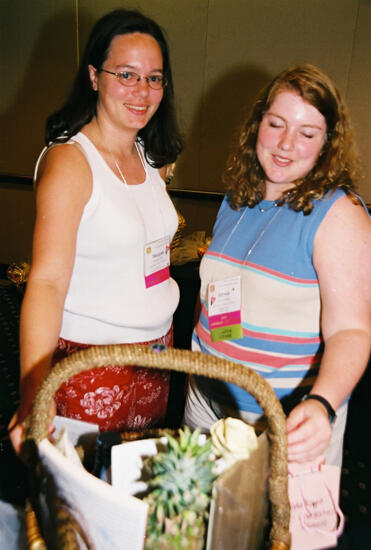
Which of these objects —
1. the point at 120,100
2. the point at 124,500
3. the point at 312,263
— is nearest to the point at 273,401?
the point at 124,500

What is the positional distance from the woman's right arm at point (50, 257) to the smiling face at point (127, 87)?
0.26 meters

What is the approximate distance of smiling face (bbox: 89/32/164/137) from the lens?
4.60 feet

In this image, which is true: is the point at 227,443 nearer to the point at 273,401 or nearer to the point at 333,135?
the point at 273,401

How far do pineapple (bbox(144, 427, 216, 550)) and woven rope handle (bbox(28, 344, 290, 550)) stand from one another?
134mm

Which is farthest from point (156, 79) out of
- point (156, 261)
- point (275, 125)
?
point (156, 261)

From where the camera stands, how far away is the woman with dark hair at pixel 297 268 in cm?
106

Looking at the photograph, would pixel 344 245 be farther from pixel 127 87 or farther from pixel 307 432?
pixel 127 87

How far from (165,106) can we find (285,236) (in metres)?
0.89

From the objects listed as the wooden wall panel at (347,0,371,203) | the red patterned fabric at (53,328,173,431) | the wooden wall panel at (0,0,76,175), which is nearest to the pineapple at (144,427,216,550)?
the red patterned fabric at (53,328,173,431)

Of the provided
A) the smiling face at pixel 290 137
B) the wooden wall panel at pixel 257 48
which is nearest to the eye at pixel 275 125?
the smiling face at pixel 290 137

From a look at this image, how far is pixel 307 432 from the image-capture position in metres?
0.88

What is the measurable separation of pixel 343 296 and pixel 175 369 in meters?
0.50

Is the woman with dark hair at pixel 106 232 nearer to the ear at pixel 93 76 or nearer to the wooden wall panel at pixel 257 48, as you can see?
the ear at pixel 93 76

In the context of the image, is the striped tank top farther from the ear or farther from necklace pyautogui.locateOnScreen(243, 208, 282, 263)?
the ear
